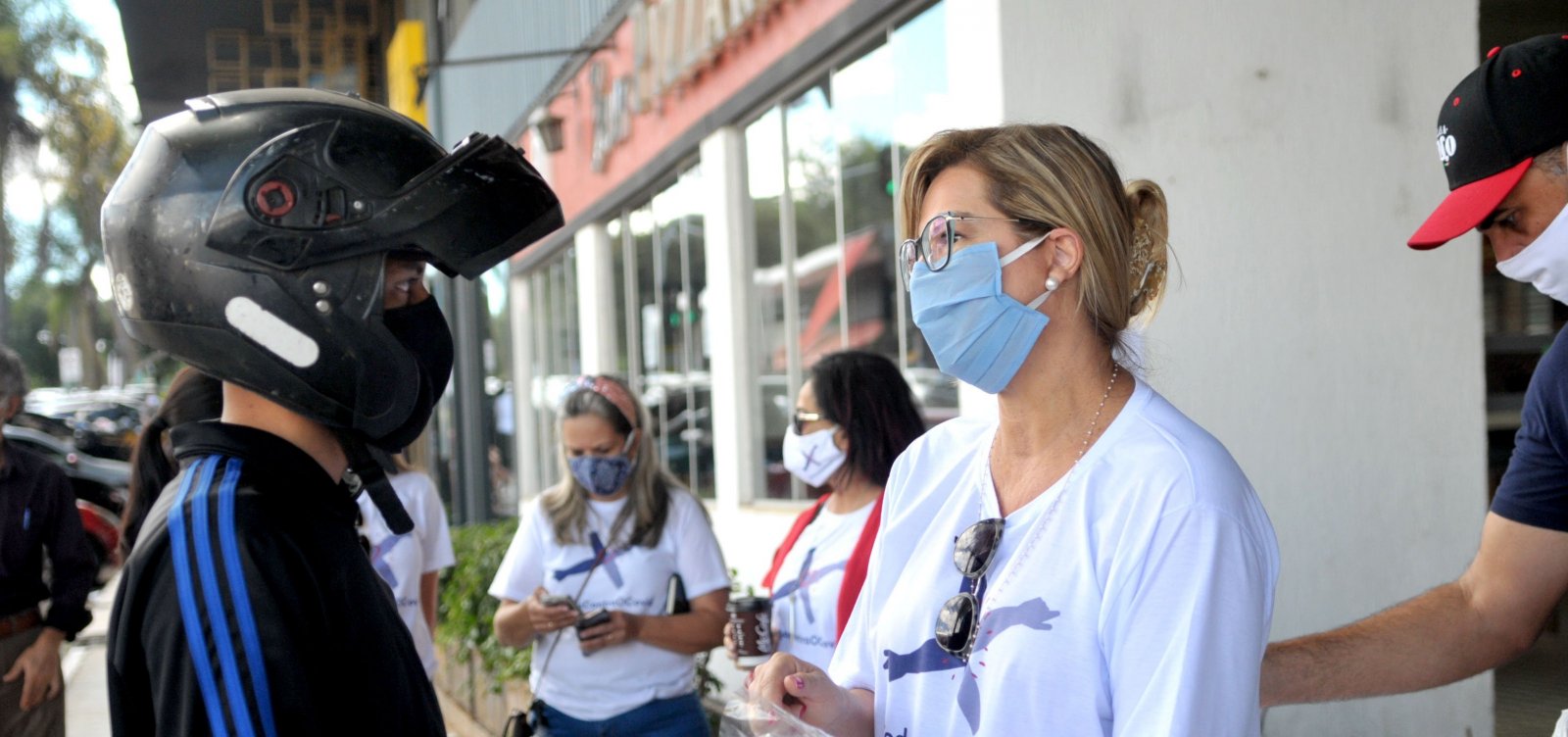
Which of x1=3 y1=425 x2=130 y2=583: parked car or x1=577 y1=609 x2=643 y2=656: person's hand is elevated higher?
x1=577 y1=609 x2=643 y2=656: person's hand

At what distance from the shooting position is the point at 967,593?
1.97 metres

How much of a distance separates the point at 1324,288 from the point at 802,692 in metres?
2.14

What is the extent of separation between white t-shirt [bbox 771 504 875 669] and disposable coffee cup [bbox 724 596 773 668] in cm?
18

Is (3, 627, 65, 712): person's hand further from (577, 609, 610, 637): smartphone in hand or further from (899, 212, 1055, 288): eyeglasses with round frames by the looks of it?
(899, 212, 1055, 288): eyeglasses with round frames

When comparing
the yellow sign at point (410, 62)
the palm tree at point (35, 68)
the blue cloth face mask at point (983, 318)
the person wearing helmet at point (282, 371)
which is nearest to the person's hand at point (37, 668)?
the person wearing helmet at point (282, 371)

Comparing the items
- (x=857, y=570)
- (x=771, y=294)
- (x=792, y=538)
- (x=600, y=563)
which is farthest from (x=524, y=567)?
(x=771, y=294)

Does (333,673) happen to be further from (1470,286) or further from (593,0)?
(593,0)

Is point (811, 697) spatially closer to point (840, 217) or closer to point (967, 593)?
point (967, 593)

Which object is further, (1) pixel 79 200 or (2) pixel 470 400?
(1) pixel 79 200

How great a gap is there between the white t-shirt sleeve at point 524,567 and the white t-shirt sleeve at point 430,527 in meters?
0.49

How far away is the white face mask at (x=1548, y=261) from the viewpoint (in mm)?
2084

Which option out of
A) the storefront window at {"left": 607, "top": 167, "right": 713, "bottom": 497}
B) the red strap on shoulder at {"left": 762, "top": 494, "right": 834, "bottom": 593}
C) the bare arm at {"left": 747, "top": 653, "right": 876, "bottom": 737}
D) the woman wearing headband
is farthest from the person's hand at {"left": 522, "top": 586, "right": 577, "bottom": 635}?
the storefront window at {"left": 607, "top": 167, "right": 713, "bottom": 497}

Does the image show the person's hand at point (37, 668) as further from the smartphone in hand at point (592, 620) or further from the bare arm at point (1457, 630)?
the bare arm at point (1457, 630)

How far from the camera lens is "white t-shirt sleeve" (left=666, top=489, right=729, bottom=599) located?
4.50 meters
